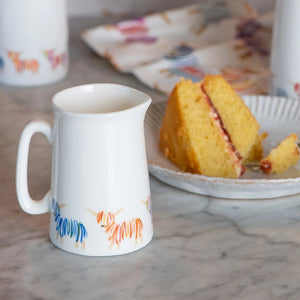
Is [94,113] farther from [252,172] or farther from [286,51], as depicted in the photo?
[286,51]

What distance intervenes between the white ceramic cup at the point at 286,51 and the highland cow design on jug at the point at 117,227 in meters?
0.45

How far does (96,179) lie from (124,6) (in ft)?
3.63

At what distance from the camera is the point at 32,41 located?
3.76ft

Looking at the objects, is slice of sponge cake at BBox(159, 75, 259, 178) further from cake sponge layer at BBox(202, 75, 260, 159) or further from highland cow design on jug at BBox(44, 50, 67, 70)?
highland cow design on jug at BBox(44, 50, 67, 70)

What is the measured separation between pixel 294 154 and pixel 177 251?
23 centimetres

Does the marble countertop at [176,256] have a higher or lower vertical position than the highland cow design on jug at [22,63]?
higher

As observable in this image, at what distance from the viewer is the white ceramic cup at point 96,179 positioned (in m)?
0.61

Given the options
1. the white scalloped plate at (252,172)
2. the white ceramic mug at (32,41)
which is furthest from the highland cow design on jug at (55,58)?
the white scalloped plate at (252,172)

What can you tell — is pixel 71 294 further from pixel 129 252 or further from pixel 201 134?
pixel 201 134

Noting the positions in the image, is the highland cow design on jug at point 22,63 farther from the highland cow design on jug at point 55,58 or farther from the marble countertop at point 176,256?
the marble countertop at point 176,256

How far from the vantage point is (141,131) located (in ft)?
2.12

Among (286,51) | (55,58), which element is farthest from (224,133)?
(55,58)

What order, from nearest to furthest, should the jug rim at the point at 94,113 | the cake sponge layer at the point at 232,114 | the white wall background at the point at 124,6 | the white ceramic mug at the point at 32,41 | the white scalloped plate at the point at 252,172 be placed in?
the jug rim at the point at 94,113 → the white scalloped plate at the point at 252,172 → the cake sponge layer at the point at 232,114 → the white ceramic mug at the point at 32,41 → the white wall background at the point at 124,6

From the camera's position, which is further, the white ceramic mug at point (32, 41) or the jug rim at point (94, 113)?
the white ceramic mug at point (32, 41)
